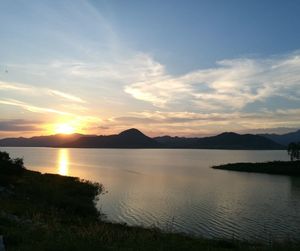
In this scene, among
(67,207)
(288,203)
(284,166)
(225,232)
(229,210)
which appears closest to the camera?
(225,232)

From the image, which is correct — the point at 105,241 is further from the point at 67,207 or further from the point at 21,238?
the point at 67,207

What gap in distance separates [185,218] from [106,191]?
107 feet

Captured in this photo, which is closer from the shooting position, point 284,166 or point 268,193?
point 268,193

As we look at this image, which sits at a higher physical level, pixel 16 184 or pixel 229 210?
pixel 16 184

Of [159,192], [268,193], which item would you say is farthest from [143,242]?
[268,193]

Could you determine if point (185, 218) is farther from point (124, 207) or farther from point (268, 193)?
point (268, 193)

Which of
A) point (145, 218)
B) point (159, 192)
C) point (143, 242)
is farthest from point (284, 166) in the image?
point (143, 242)

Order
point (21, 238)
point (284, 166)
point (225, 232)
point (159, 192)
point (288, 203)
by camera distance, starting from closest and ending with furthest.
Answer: point (21, 238) < point (225, 232) < point (288, 203) < point (159, 192) < point (284, 166)

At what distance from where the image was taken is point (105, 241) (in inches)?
664

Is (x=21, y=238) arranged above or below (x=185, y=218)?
above

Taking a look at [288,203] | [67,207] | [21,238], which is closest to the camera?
[21,238]

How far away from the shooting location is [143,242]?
16797mm

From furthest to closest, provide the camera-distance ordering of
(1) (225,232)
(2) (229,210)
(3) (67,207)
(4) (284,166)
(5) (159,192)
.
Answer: (4) (284,166) < (5) (159,192) < (2) (229,210) < (3) (67,207) < (1) (225,232)

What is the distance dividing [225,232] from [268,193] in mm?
45568
